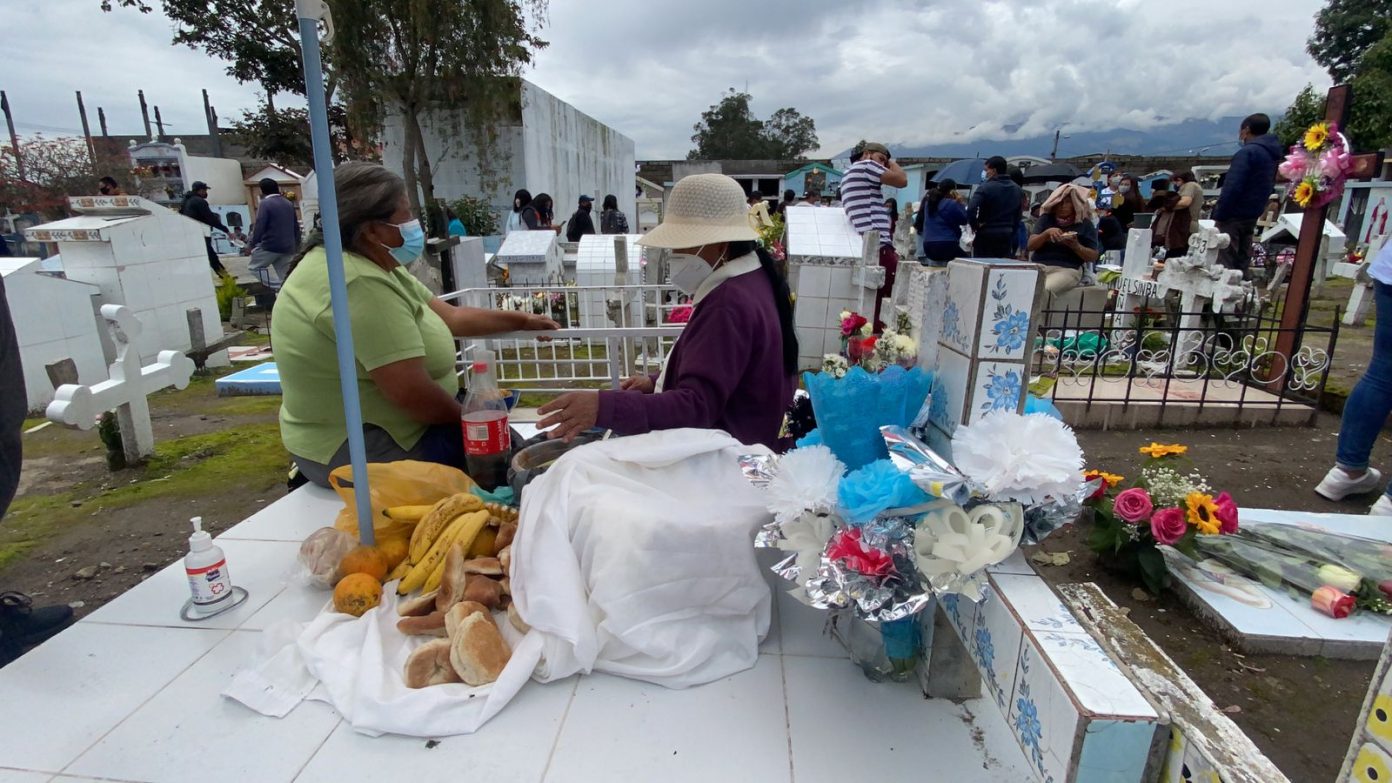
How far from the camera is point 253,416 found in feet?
17.5

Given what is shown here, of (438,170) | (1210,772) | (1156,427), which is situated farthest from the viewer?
(438,170)

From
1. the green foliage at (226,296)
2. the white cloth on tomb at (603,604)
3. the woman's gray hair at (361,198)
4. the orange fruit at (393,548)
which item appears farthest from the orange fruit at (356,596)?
the green foliage at (226,296)

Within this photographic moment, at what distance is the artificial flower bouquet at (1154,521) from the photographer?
275 cm

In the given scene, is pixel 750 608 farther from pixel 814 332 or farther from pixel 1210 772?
pixel 814 332

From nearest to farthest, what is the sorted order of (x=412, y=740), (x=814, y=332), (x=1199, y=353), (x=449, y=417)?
(x=412, y=740) → (x=449, y=417) → (x=1199, y=353) → (x=814, y=332)

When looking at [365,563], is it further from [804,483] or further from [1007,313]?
[1007,313]

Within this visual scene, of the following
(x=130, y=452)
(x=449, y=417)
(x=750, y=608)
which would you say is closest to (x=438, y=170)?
(x=130, y=452)

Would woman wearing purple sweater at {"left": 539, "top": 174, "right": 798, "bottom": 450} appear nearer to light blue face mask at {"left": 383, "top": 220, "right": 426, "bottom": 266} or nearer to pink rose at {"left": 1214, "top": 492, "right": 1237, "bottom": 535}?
light blue face mask at {"left": 383, "top": 220, "right": 426, "bottom": 266}

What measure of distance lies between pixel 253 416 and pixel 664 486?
489cm

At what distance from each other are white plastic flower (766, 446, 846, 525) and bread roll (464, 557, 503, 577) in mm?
941

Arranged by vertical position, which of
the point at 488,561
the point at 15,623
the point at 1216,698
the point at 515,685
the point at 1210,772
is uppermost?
the point at 1210,772

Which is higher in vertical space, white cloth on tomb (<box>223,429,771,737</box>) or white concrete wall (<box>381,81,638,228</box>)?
white concrete wall (<box>381,81,638,228</box>)

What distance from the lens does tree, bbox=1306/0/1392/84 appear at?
85.4 feet

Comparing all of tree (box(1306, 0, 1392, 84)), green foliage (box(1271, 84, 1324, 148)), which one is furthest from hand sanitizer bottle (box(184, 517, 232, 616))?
tree (box(1306, 0, 1392, 84))
